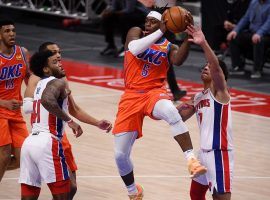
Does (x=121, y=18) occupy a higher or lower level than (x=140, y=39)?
lower

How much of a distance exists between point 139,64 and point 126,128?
2.45ft

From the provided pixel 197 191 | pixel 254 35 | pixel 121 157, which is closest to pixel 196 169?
pixel 197 191

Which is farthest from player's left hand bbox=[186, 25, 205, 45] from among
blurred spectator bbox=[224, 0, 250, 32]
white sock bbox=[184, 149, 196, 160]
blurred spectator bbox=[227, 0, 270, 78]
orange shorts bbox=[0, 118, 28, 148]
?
blurred spectator bbox=[224, 0, 250, 32]

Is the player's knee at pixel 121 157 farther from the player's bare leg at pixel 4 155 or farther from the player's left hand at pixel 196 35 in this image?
the player's left hand at pixel 196 35

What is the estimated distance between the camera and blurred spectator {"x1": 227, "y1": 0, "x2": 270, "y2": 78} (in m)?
18.9

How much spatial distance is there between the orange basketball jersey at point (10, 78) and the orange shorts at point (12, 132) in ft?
0.22

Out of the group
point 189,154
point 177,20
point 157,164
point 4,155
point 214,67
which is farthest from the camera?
point 157,164

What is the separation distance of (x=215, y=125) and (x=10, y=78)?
261cm

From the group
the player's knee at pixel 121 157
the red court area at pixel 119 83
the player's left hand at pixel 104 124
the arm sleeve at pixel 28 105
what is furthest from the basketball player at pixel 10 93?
the red court area at pixel 119 83

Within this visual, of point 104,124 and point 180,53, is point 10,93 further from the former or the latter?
point 180,53

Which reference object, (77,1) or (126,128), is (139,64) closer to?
(126,128)

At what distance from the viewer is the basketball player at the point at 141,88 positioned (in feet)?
33.6

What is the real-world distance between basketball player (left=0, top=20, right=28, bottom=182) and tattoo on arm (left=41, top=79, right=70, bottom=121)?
1.58 meters

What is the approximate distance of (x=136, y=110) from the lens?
10352 millimetres
